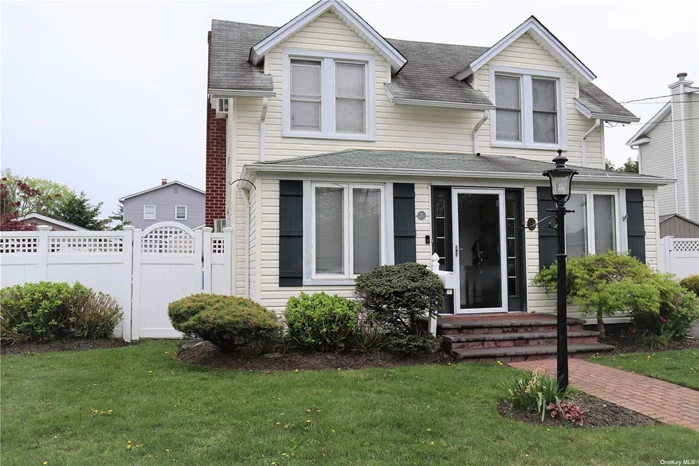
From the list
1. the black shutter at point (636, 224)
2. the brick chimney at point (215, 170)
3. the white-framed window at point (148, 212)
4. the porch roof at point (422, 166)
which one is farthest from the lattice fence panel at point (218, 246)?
the white-framed window at point (148, 212)

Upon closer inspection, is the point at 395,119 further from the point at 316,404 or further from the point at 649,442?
the point at 649,442

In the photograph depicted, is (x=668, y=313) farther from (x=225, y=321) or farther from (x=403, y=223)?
(x=225, y=321)

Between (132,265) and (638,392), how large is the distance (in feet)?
26.4

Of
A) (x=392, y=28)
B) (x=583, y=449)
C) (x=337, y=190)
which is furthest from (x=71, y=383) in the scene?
(x=392, y=28)

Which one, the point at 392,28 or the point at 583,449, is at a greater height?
the point at 392,28

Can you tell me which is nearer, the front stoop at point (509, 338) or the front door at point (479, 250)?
the front stoop at point (509, 338)

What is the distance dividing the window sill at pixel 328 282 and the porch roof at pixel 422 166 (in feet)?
5.95

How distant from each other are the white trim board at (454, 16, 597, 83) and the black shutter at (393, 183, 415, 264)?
3820 mm

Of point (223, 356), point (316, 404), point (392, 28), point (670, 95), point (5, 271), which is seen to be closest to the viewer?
point (316, 404)

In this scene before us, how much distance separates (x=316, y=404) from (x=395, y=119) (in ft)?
22.5

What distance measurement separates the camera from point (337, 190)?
8.53m

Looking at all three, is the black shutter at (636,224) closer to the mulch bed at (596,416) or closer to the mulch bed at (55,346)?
the mulch bed at (596,416)

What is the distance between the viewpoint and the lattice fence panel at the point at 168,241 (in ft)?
29.6

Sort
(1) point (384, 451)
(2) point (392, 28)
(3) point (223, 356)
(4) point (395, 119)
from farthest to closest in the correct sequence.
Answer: (2) point (392, 28) < (4) point (395, 119) < (3) point (223, 356) < (1) point (384, 451)
